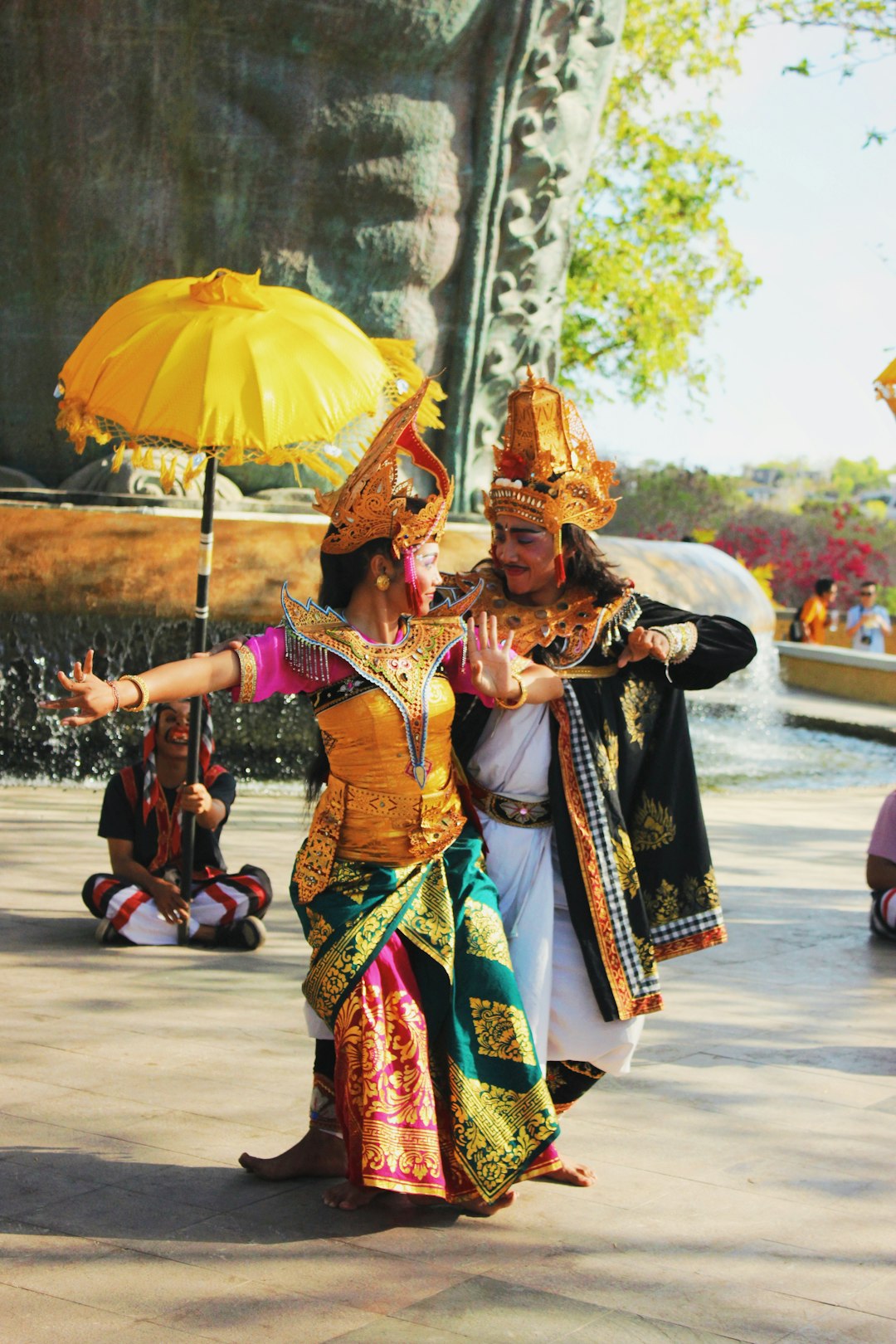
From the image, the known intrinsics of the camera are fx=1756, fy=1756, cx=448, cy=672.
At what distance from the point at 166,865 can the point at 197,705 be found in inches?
27.6

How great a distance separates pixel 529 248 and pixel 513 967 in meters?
7.87

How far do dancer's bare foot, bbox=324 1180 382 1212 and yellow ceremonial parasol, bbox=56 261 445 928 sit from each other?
2.21 metres

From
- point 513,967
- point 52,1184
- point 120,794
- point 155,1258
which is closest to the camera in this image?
point 155,1258

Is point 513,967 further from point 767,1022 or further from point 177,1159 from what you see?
point 767,1022

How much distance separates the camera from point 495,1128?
3.68 m

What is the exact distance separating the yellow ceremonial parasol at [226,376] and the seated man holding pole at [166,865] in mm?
1109

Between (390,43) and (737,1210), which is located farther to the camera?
(390,43)

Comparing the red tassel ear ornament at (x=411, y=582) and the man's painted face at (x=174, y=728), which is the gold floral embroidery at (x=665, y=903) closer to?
the red tassel ear ornament at (x=411, y=582)

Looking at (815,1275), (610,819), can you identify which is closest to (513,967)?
(610,819)

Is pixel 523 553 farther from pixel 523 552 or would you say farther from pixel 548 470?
pixel 548 470

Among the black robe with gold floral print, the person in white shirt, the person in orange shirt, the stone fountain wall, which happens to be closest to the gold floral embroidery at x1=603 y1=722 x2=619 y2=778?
the black robe with gold floral print

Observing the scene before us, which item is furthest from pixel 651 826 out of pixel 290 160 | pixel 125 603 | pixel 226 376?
pixel 290 160

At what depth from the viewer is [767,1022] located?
548 cm

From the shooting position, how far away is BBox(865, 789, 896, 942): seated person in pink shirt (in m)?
6.72
